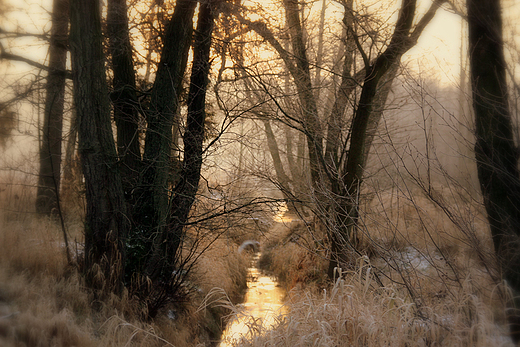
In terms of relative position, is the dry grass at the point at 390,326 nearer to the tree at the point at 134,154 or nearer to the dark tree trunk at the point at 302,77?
the tree at the point at 134,154

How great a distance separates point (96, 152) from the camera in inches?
200

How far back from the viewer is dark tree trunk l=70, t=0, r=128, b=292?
5047 millimetres

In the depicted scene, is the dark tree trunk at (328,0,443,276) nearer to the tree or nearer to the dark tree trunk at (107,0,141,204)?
the tree

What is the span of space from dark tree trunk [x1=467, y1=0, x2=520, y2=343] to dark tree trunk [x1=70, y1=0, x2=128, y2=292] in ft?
14.2

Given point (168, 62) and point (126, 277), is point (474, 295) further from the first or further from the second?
point (168, 62)

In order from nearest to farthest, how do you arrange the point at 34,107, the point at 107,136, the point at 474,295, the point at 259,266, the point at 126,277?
the point at 474,295 < the point at 107,136 < the point at 126,277 < the point at 34,107 < the point at 259,266

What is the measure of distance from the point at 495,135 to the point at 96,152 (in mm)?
4504

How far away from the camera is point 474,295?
3205 millimetres

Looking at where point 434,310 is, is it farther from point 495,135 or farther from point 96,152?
point 96,152

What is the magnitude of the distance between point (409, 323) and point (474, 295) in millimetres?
565

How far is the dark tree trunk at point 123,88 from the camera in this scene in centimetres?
583

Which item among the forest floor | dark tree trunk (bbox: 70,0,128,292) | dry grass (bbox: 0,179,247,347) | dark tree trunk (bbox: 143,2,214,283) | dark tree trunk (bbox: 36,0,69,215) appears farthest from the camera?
dark tree trunk (bbox: 36,0,69,215)

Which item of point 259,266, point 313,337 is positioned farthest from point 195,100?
point 259,266

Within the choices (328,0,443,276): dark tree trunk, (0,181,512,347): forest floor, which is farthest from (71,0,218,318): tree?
(328,0,443,276): dark tree trunk
